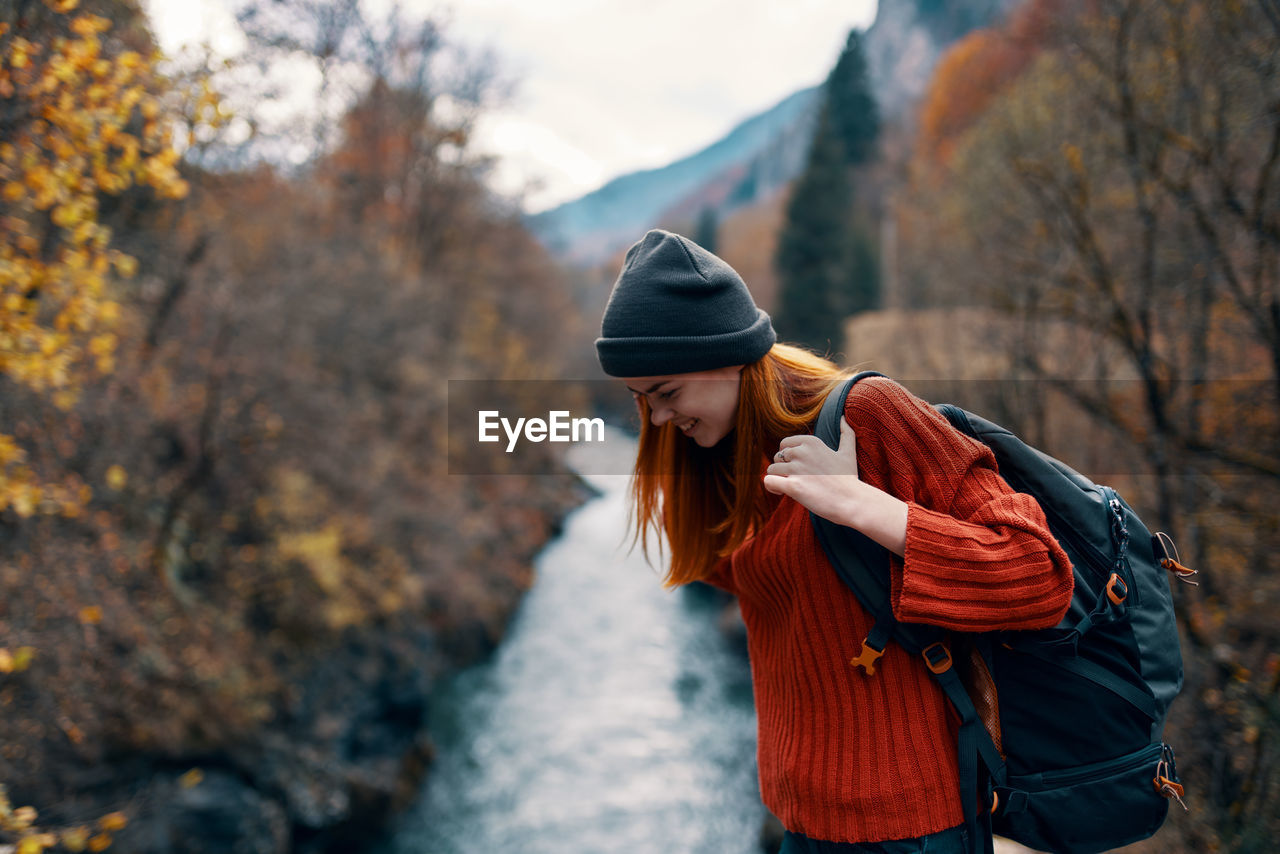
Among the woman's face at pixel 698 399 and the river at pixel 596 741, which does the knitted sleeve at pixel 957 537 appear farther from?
the river at pixel 596 741

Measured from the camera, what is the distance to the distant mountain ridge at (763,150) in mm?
46188

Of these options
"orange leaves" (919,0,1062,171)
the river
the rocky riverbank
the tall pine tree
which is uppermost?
"orange leaves" (919,0,1062,171)

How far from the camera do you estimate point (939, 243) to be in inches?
507

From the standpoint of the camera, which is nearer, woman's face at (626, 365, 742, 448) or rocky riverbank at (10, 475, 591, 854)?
woman's face at (626, 365, 742, 448)

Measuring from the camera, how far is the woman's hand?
1124 mm

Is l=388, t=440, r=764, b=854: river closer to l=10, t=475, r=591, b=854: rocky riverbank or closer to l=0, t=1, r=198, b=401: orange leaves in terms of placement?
l=10, t=475, r=591, b=854: rocky riverbank

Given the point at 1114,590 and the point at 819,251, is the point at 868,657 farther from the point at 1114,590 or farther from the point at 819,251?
the point at 819,251

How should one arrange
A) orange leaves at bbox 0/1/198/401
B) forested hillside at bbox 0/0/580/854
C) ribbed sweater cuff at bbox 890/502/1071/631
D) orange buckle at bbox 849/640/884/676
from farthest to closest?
forested hillside at bbox 0/0/580/854 → orange leaves at bbox 0/1/198/401 → orange buckle at bbox 849/640/884/676 → ribbed sweater cuff at bbox 890/502/1071/631

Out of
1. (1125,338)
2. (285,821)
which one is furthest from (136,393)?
(1125,338)

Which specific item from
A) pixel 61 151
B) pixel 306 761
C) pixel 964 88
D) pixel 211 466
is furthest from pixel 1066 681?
pixel 964 88

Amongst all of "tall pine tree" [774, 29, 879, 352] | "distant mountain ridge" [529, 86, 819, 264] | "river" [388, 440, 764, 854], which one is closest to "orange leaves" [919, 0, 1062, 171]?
"tall pine tree" [774, 29, 879, 352]

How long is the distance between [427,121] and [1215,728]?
18149 millimetres

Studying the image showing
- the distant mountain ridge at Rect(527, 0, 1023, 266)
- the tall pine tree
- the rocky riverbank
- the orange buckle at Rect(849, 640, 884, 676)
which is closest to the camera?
the orange buckle at Rect(849, 640, 884, 676)

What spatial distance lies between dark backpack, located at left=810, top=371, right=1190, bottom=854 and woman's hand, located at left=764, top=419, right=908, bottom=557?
6cm
